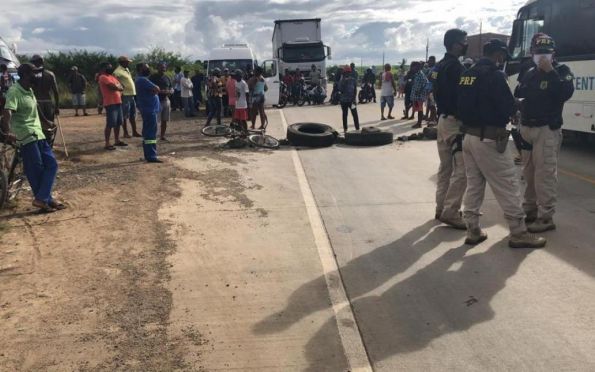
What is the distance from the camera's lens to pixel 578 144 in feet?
39.6

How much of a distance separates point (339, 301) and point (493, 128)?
2.27 m

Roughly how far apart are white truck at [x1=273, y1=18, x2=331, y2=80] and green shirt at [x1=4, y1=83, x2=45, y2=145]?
816 inches

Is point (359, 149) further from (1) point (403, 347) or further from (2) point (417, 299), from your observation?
Answer: (1) point (403, 347)

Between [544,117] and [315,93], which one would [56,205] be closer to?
[544,117]

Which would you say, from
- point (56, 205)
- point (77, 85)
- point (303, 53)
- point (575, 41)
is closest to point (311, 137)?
point (575, 41)

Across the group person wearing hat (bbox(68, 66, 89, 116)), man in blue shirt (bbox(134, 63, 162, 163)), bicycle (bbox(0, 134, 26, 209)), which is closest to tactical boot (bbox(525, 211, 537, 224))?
bicycle (bbox(0, 134, 26, 209))

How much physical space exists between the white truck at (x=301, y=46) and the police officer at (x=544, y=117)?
21324 millimetres

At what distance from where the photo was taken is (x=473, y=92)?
518cm

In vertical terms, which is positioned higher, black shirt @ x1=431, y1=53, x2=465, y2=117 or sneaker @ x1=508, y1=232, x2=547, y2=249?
black shirt @ x1=431, y1=53, x2=465, y2=117

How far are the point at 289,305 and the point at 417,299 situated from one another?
1003 mm

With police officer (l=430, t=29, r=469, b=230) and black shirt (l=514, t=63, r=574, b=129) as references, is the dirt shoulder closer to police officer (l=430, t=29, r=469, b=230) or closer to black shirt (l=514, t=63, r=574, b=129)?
police officer (l=430, t=29, r=469, b=230)

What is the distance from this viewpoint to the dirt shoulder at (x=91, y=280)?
3523 millimetres

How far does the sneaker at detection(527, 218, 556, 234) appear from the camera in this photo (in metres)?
5.84

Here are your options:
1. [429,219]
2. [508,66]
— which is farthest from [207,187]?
[508,66]
